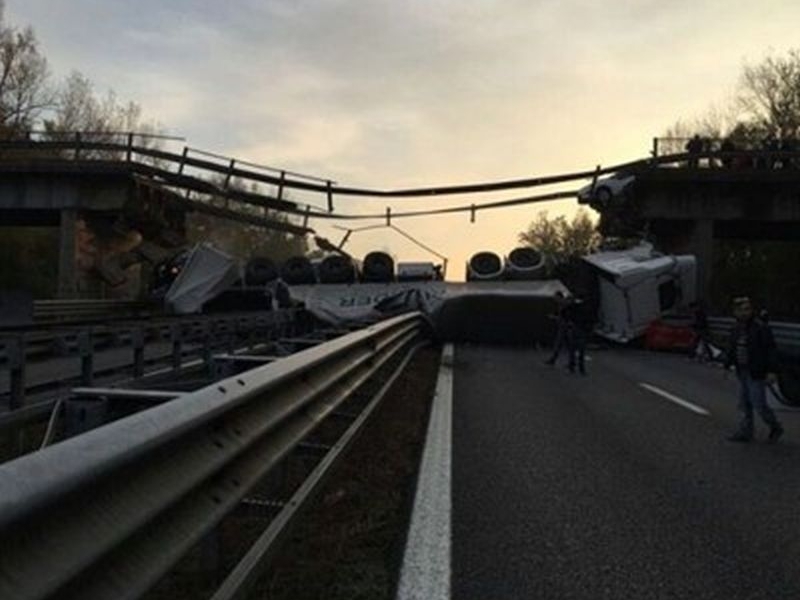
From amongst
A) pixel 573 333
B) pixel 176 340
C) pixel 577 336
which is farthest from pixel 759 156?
pixel 176 340

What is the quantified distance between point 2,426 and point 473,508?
3.13 m

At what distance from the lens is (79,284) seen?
4047cm

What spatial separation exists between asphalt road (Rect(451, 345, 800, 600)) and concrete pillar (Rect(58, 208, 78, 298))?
2892 centimetres

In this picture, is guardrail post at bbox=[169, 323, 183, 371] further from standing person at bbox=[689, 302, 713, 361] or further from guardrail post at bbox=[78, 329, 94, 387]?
standing person at bbox=[689, 302, 713, 361]

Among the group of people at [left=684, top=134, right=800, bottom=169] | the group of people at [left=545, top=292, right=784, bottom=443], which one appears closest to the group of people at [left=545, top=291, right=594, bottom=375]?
the group of people at [left=545, top=292, right=784, bottom=443]

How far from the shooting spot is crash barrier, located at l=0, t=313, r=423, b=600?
7.13 ft

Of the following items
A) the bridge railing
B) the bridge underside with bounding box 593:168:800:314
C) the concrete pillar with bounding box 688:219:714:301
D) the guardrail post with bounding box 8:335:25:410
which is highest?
the bridge railing

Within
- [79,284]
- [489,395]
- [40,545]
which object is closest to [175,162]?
[79,284]

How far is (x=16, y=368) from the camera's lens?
8258 millimetres

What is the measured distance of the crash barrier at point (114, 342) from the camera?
8.37 meters

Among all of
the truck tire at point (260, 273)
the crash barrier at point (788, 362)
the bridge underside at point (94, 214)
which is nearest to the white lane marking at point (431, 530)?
the crash barrier at point (788, 362)

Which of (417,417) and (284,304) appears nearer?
(417,417)

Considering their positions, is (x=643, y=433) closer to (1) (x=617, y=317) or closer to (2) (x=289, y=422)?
(2) (x=289, y=422)

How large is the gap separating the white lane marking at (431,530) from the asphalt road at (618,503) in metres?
0.08
